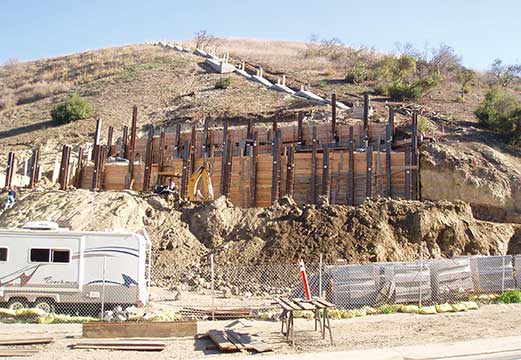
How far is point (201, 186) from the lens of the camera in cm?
2950

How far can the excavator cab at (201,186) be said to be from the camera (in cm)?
2856

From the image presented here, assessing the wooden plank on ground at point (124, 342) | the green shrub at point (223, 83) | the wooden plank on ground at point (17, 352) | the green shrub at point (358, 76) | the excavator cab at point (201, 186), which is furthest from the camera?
the green shrub at point (358, 76)

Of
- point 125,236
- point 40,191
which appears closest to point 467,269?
point 125,236

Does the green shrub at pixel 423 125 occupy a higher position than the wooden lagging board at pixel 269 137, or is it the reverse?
the green shrub at pixel 423 125

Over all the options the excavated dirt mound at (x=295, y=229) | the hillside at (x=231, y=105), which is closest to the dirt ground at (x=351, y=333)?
the excavated dirt mound at (x=295, y=229)

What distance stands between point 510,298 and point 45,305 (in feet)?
47.1

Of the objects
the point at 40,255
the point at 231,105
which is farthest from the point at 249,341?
the point at 231,105

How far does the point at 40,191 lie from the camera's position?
2895 centimetres

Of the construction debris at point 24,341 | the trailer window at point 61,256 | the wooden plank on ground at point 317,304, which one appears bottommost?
the construction debris at point 24,341

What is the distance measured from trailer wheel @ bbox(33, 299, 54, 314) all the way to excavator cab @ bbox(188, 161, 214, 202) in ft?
42.6

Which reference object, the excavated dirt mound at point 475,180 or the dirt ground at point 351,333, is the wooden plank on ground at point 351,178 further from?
the dirt ground at point 351,333

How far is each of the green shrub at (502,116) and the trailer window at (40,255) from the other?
27.4 metres

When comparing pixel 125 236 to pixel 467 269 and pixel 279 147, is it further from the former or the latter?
pixel 279 147

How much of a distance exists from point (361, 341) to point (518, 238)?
15.4 meters
